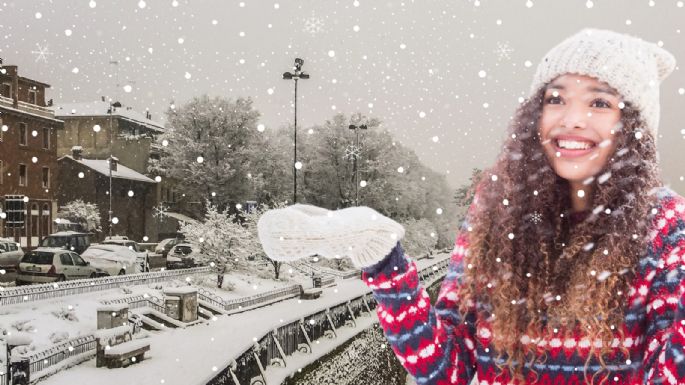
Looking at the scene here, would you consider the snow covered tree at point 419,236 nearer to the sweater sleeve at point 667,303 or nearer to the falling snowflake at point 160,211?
the falling snowflake at point 160,211

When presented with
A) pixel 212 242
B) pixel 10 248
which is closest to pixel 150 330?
pixel 212 242

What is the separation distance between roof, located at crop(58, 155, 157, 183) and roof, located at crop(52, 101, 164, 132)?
5.80 metres

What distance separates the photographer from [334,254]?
1.55 m

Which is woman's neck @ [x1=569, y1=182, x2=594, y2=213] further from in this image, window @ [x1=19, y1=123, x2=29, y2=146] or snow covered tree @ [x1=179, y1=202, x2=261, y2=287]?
window @ [x1=19, y1=123, x2=29, y2=146]

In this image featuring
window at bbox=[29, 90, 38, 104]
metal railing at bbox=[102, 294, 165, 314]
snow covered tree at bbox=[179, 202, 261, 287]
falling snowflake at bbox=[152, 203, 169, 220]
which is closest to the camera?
metal railing at bbox=[102, 294, 165, 314]

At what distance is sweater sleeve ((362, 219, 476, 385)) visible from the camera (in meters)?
1.62

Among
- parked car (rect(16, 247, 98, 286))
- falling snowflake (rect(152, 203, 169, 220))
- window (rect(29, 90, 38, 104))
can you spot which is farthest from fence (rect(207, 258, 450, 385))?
falling snowflake (rect(152, 203, 169, 220))

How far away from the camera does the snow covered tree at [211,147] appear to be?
1503 inches

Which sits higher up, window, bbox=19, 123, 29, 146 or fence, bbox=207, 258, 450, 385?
window, bbox=19, 123, 29, 146

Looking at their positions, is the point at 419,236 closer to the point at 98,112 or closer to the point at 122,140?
the point at 122,140

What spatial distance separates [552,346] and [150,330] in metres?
14.7

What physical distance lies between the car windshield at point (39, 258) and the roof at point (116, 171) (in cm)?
2160

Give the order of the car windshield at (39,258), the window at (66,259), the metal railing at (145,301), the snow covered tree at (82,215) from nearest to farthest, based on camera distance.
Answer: the metal railing at (145,301) < the car windshield at (39,258) < the window at (66,259) < the snow covered tree at (82,215)

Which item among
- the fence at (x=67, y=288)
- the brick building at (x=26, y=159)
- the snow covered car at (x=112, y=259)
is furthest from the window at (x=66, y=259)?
the brick building at (x=26, y=159)
